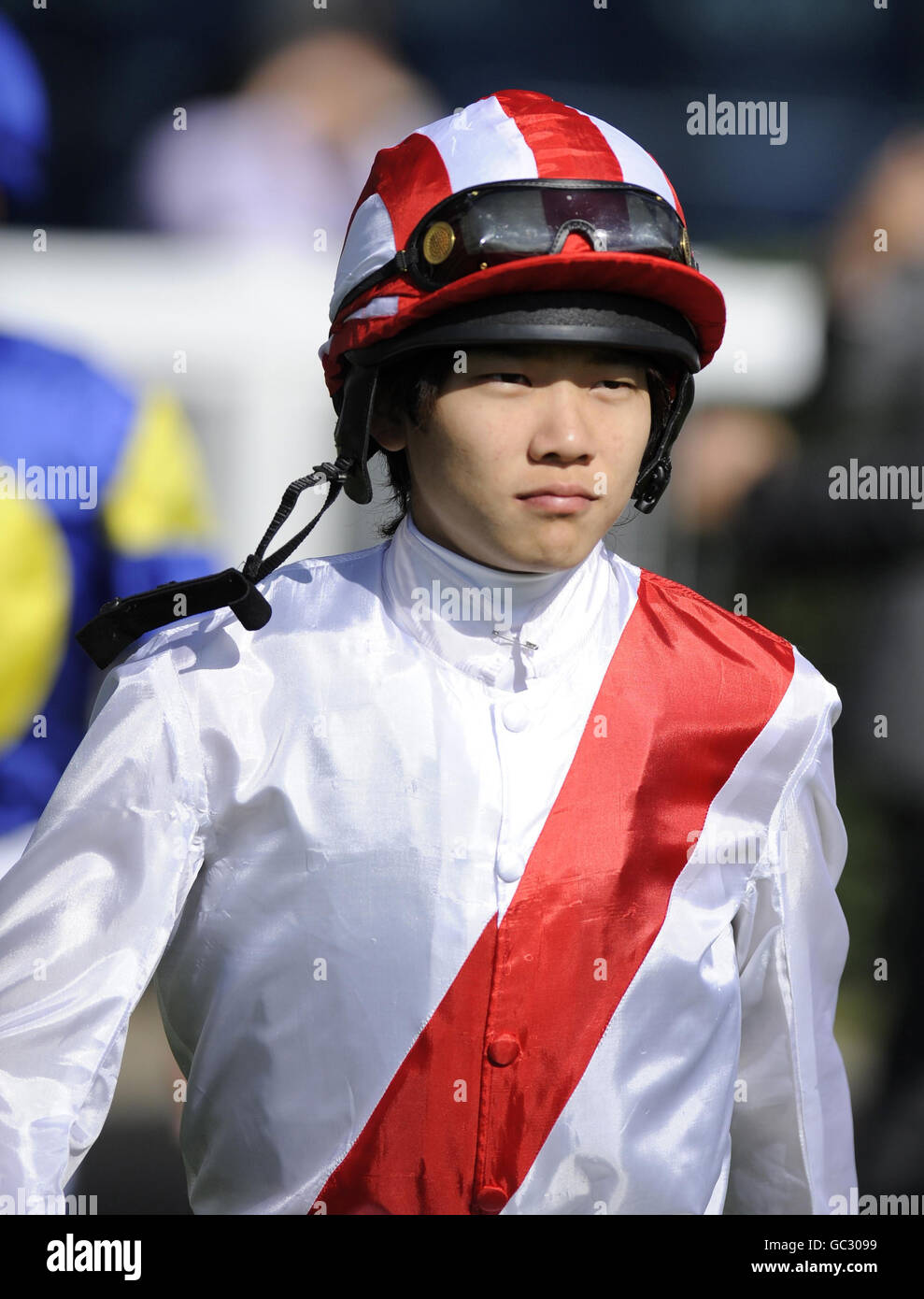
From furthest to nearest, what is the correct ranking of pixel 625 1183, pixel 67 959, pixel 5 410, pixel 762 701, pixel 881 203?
1. pixel 881 203
2. pixel 5 410
3. pixel 762 701
4. pixel 625 1183
5. pixel 67 959

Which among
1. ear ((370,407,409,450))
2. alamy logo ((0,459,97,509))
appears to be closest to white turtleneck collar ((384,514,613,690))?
ear ((370,407,409,450))

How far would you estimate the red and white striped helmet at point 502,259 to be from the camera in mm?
1755

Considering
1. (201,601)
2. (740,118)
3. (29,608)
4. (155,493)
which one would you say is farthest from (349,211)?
(201,601)

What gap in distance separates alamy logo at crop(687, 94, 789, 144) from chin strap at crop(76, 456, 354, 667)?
2.55 metres

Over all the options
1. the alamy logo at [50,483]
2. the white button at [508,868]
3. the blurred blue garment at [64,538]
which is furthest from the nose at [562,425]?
the alamy logo at [50,483]

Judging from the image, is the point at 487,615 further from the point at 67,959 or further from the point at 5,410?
the point at 5,410

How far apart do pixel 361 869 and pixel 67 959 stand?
0.34 meters

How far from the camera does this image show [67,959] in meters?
1.74

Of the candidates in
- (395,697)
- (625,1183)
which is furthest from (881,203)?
(625,1183)

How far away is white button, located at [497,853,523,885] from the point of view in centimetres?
182

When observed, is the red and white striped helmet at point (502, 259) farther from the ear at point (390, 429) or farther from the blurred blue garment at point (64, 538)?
the blurred blue garment at point (64, 538)

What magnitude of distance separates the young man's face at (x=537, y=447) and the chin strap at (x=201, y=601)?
182mm

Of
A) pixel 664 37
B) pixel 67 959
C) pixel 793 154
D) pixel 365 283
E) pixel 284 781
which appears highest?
pixel 664 37
